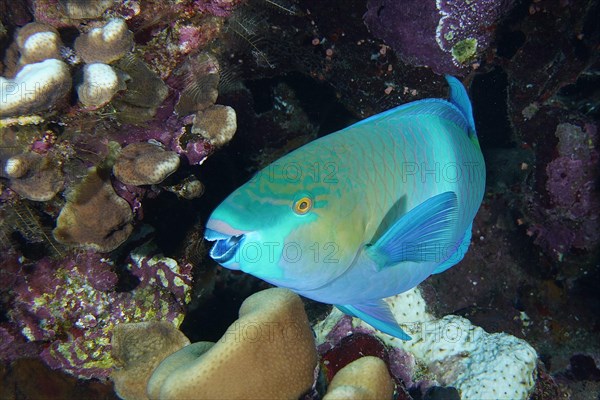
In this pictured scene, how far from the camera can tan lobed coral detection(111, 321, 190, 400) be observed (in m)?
2.97

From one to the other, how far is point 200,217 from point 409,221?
2.58 m

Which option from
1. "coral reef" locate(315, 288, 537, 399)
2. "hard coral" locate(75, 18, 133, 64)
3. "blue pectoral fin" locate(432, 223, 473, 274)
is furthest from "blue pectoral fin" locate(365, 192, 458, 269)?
"hard coral" locate(75, 18, 133, 64)

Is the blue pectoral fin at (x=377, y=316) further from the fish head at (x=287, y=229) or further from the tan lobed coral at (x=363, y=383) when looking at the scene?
the fish head at (x=287, y=229)

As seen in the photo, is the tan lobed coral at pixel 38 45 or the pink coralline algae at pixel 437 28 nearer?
the tan lobed coral at pixel 38 45

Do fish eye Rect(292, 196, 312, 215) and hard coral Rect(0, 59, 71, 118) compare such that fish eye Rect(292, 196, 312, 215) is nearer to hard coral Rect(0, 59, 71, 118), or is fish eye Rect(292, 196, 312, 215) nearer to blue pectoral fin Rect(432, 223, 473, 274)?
blue pectoral fin Rect(432, 223, 473, 274)

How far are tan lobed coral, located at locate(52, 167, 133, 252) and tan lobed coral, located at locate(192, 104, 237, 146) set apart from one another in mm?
785

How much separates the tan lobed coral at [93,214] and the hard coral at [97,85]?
1.57ft

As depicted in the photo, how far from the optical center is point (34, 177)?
8.27ft

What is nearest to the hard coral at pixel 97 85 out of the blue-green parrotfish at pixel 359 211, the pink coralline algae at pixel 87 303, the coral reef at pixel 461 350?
the pink coralline algae at pixel 87 303

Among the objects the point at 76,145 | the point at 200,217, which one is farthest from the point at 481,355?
the point at 76,145

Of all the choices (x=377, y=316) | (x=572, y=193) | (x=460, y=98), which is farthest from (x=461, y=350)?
(x=460, y=98)

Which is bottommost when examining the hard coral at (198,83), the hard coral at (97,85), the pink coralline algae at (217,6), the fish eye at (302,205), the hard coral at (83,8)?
the hard coral at (198,83)

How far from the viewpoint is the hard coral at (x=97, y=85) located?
8.77 ft

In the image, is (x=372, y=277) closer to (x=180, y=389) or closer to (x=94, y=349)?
(x=180, y=389)
